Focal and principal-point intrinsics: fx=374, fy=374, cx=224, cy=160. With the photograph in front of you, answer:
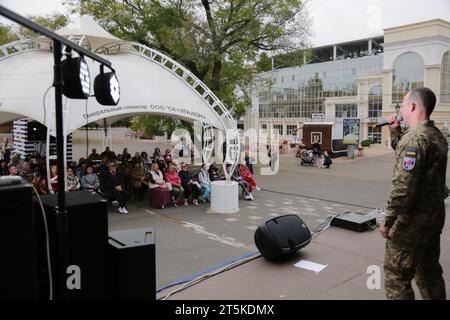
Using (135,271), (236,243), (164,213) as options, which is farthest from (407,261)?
(164,213)

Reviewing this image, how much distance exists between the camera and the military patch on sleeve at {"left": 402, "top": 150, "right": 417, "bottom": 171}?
3096mm

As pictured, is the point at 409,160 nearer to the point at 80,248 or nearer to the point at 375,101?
the point at 80,248

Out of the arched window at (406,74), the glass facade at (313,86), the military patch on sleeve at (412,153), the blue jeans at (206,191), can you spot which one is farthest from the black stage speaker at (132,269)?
the glass facade at (313,86)

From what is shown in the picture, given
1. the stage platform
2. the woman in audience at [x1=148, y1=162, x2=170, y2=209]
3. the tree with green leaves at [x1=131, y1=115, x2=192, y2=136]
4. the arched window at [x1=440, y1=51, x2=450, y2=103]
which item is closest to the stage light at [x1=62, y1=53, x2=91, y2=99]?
the stage platform

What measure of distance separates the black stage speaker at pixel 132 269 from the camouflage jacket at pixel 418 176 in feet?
7.06

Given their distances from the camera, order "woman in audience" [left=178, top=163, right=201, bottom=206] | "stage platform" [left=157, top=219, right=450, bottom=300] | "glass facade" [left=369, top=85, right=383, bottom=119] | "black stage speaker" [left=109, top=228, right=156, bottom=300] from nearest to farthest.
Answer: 1. "black stage speaker" [left=109, top=228, right=156, bottom=300]
2. "stage platform" [left=157, top=219, right=450, bottom=300]
3. "woman in audience" [left=178, top=163, right=201, bottom=206]
4. "glass facade" [left=369, top=85, right=383, bottom=119]

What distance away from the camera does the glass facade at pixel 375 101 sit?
49500mm

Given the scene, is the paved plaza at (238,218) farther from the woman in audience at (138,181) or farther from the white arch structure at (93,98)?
the white arch structure at (93,98)

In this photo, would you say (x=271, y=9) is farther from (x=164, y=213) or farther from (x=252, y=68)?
(x=164, y=213)

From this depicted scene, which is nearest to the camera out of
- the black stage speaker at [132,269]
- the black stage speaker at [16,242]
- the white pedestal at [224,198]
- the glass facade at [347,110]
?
the black stage speaker at [16,242]

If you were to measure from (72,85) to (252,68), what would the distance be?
16.5 metres

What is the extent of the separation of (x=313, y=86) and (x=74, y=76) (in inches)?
2549

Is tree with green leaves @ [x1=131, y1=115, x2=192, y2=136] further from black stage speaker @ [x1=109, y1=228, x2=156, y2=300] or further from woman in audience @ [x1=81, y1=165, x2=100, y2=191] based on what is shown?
black stage speaker @ [x1=109, y1=228, x2=156, y2=300]

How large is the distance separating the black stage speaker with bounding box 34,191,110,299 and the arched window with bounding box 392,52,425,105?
4344cm
